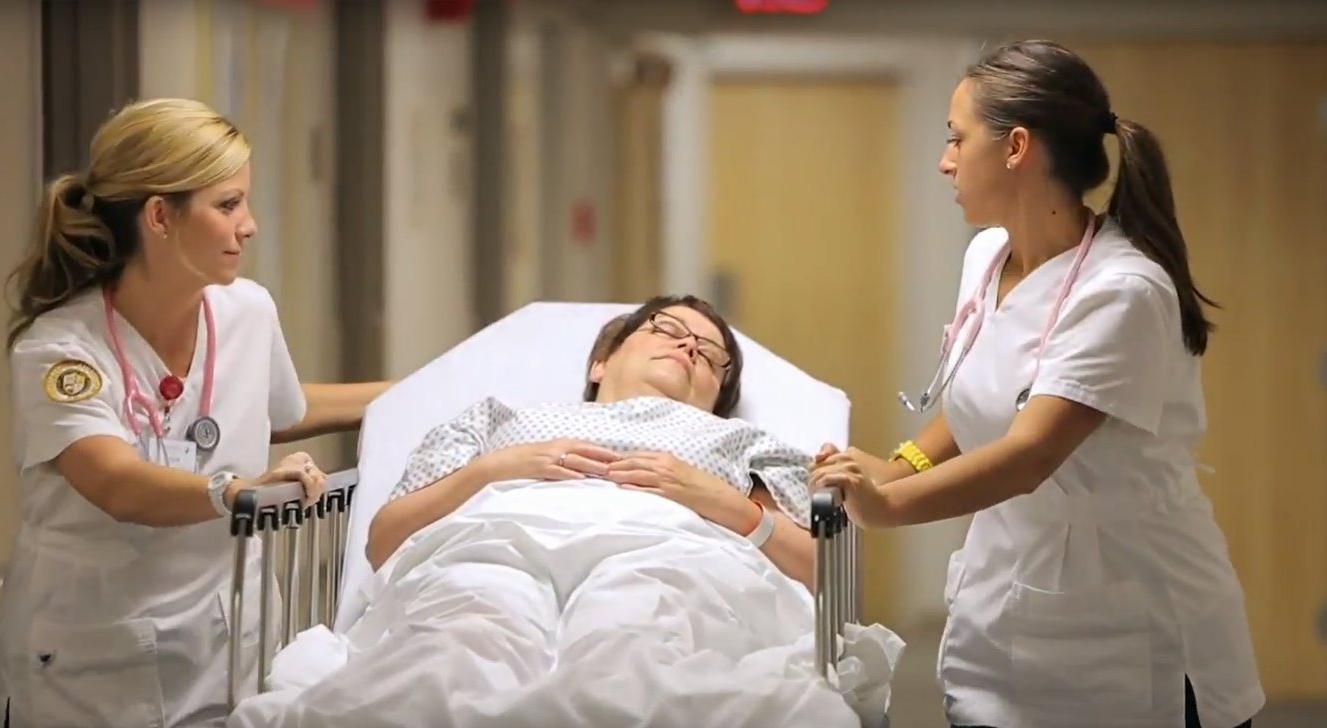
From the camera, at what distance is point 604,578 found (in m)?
1.82

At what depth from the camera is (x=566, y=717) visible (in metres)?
1.48

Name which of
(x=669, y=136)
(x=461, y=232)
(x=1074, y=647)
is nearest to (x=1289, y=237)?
(x=669, y=136)

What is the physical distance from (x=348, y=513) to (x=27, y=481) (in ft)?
1.52

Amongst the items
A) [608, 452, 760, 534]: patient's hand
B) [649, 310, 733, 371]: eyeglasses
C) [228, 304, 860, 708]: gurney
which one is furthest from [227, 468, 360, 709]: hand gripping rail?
[649, 310, 733, 371]: eyeglasses

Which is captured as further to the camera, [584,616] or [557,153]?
[557,153]

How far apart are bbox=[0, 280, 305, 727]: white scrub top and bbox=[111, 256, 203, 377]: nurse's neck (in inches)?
1.0

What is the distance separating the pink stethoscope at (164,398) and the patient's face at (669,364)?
60 cm

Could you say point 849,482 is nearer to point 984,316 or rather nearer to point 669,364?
point 984,316

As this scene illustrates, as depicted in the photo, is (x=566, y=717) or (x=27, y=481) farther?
(x=27, y=481)

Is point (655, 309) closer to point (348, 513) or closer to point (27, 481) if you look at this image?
point (348, 513)

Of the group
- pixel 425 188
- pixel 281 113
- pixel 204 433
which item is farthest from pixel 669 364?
pixel 425 188

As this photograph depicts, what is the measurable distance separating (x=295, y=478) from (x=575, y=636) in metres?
0.44

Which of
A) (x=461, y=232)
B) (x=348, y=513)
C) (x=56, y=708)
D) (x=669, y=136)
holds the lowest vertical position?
(x=56, y=708)

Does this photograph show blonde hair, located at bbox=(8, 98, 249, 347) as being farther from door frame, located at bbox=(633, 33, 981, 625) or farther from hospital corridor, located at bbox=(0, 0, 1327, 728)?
door frame, located at bbox=(633, 33, 981, 625)
